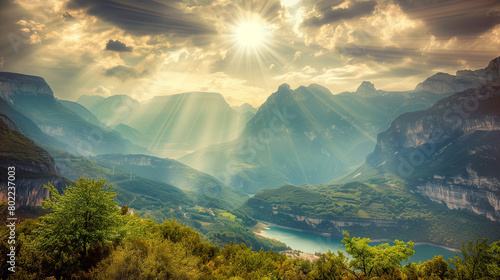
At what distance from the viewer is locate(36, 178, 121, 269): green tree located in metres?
23.0

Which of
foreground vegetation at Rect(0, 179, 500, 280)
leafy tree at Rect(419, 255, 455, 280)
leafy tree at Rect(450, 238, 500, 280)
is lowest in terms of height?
leafy tree at Rect(419, 255, 455, 280)

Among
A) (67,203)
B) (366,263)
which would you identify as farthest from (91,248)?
(366,263)

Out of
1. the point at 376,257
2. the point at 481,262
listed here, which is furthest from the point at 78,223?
the point at 481,262

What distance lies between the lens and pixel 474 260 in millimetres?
31953

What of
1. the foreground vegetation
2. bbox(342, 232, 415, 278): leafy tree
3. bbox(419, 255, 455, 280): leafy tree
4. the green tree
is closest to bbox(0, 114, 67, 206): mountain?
the foreground vegetation

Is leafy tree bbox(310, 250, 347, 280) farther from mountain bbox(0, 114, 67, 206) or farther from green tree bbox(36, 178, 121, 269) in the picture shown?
mountain bbox(0, 114, 67, 206)

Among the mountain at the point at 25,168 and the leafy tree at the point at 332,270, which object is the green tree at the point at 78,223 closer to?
the leafy tree at the point at 332,270

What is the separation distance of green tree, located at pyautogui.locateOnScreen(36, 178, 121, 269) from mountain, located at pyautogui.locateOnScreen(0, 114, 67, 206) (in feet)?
368

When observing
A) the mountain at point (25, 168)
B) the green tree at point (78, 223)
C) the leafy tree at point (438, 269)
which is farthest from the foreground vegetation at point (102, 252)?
the mountain at point (25, 168)

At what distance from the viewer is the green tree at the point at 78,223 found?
23.0 metres

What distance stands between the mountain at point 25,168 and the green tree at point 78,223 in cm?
11203

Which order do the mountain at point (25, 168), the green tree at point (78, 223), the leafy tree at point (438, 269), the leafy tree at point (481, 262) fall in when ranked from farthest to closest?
1. the mountain at point (25, 168)
2. the leafy tree at point (438, 269)
3. the leafy tree at point (481, 262)
4. the green tree at point (78, 223)

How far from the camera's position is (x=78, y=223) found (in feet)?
79.5

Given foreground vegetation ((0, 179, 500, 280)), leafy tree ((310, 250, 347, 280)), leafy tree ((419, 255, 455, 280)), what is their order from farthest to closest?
leafy tree ((419, 255, 455, 280)) < leafy tree ((310, 250, 347, 280)) < foreground vegetation ((0, 179, 500, 280))
